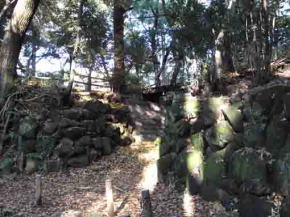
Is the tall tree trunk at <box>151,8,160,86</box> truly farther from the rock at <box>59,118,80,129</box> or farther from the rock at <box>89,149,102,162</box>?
the rock at <box>89,149,102,162</box>

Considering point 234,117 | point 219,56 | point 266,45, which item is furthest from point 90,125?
point 234,117

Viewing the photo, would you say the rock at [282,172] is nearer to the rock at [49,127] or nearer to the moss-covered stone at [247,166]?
the moss-covered stone at [247,166]

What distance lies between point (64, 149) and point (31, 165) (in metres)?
0.99

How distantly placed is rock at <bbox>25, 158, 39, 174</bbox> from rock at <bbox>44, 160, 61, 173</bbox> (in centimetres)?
28

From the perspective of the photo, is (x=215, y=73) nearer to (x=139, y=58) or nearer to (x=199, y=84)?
(x=199, y=84)

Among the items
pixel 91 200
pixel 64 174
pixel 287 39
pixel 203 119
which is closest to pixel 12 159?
pixel 64 174

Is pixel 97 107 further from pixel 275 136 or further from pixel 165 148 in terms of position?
pixel 275 136

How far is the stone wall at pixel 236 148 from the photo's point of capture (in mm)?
5383

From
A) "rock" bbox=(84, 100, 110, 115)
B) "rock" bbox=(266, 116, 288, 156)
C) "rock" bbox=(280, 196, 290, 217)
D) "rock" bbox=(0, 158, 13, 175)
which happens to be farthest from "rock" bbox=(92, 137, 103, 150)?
"rock" bbox=(280, 196, 290, 217)

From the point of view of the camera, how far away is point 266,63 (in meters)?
8.48

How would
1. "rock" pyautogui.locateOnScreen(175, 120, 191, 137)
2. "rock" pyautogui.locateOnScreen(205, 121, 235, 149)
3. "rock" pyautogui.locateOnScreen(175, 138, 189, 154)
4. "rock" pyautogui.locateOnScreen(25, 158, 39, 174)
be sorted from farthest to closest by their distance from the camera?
"rock" pyautogui.locateOnScreen(25, 158, 39, 174) < "rock" pyautogui.locateOnScreen(175, 120, 191, 137) < "rock" pyautogui.locateOnScreen(175, 138, 189, 154) < "rock" pyautogui.locateOnScreen(205, 121, 235, 149)

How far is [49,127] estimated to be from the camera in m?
10.8

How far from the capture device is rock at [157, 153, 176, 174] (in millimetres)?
8188

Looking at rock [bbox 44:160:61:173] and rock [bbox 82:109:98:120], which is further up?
rock [bbox 82:109:98:120]
